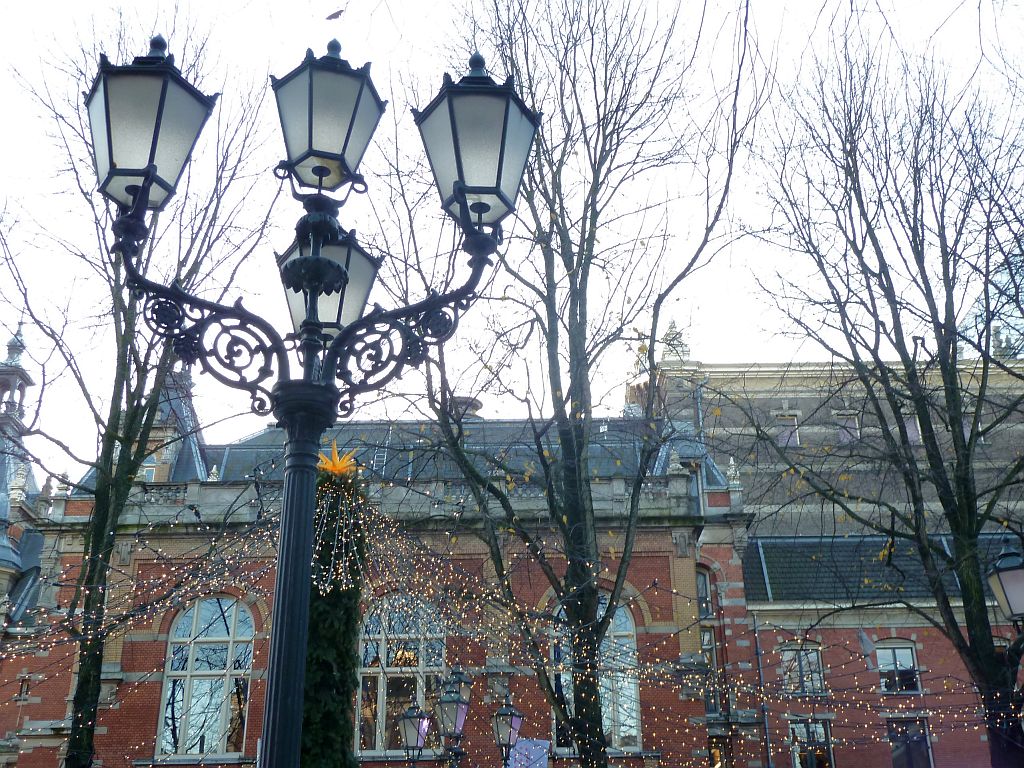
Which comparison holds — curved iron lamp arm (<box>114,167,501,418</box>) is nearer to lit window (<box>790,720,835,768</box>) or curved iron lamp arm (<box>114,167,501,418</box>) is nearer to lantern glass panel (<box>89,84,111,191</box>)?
lantern glass panel (<box>89,84,111,191</box>)

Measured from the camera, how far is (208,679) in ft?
58.0

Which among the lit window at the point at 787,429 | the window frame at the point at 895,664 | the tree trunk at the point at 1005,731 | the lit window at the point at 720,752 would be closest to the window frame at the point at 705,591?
the lit window at the point at 720,752

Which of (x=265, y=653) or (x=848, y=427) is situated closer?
(x=848, y=427)

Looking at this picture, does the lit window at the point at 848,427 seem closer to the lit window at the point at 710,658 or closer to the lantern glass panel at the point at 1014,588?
the lantern glass panel at the point at 1014,588

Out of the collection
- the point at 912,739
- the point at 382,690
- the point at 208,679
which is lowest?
the point at 912,739

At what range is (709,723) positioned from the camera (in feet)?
63.6

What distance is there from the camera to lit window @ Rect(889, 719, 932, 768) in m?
21.2

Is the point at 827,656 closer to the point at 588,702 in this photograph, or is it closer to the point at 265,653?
the point at 265,653

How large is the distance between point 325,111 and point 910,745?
858 inches

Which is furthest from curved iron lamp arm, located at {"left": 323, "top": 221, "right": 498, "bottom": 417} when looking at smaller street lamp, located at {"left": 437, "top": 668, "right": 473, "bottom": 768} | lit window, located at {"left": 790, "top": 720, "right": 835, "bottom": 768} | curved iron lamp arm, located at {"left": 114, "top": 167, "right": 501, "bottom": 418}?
lit window, located at {"left": 790, "top": 720, "right": 835, "bottom": 768}

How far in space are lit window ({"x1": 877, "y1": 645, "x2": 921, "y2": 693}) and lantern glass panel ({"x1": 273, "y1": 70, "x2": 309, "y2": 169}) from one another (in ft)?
69.7

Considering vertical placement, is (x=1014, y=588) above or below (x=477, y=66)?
below

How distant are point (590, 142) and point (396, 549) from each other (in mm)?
5328

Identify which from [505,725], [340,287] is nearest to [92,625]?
[505,725]
